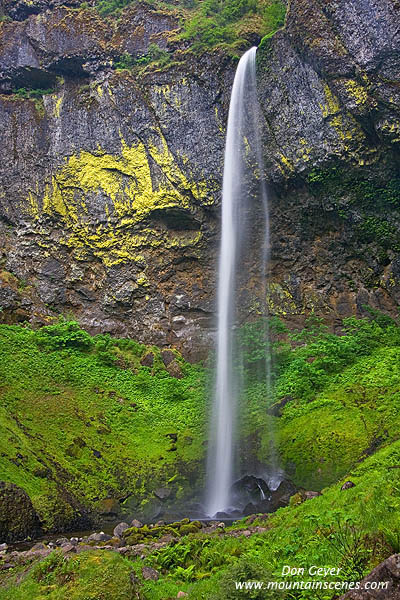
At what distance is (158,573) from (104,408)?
916 cm

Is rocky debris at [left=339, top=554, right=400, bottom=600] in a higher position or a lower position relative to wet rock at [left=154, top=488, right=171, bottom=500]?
higher

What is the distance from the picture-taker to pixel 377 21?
14.3 m

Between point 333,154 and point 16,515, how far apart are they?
14329 mm

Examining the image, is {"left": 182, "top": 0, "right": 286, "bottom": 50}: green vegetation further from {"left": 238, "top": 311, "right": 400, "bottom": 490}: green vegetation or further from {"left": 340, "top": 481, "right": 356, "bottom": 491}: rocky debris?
{"left": 340, "top": 481, "right": 356, "bottom": 491}: rocky debris

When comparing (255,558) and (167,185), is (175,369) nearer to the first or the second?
(167,185)

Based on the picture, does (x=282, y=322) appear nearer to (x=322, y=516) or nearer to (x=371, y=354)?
(x=371, y=354)

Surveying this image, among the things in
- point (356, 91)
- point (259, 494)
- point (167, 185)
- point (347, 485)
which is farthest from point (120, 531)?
point (356, 91)

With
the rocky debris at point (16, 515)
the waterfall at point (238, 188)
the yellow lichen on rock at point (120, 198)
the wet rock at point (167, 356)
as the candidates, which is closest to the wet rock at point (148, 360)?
the wet rock at point (167, 356)

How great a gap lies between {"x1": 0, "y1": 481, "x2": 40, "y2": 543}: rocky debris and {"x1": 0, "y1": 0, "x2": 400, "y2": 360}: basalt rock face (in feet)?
30.2

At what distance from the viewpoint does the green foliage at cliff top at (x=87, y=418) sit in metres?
10.7

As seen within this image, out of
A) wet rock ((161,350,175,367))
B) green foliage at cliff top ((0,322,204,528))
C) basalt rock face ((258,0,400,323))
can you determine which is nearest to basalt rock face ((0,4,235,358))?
wet rock ((161,350,175,367))

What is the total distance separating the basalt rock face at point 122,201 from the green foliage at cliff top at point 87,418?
64.1 inches

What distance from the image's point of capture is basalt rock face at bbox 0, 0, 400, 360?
16.2 m

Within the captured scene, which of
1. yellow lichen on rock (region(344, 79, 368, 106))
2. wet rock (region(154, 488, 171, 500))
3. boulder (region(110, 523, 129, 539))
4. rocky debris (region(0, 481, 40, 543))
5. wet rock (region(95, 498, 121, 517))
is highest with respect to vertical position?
yellow lichen on rock (region(344, 79, 368, 106))
